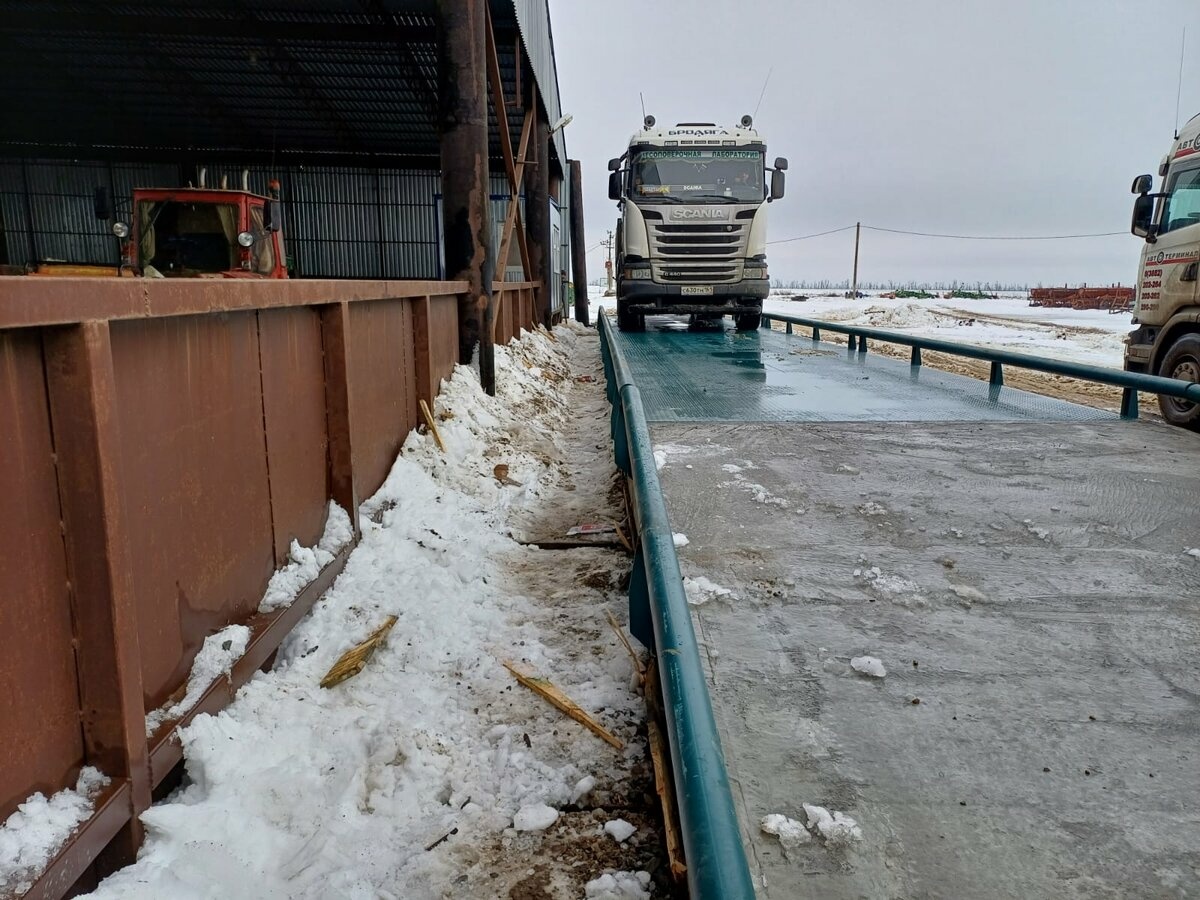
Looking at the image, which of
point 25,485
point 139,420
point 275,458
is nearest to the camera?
point 25,485

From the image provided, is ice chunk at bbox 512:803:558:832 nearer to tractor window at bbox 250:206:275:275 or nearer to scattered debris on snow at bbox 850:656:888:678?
scattered debris on snow at bbox 850:656:888:678

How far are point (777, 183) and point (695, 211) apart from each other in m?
1.54

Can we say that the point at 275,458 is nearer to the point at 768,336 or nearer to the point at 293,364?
the point at 293,364

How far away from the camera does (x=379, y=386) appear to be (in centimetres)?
430

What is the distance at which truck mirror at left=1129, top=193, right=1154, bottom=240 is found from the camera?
888 cm

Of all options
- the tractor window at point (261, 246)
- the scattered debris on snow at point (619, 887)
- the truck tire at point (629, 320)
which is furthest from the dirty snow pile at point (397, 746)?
the truck tire at point (629, 320)

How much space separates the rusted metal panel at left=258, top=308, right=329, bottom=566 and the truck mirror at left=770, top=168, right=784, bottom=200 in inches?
476

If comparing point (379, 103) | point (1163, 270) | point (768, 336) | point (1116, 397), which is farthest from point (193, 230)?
point (1116, 397)

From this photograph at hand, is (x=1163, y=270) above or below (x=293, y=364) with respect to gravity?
above

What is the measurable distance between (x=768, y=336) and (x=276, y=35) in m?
9.09

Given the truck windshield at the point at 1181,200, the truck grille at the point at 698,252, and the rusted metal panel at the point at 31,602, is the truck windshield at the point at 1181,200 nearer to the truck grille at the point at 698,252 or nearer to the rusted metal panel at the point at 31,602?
the truck grille at the point at 698,252

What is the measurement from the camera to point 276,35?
453 inches

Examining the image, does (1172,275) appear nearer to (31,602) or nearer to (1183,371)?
(1183,371)

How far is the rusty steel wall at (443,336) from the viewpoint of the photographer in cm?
555
